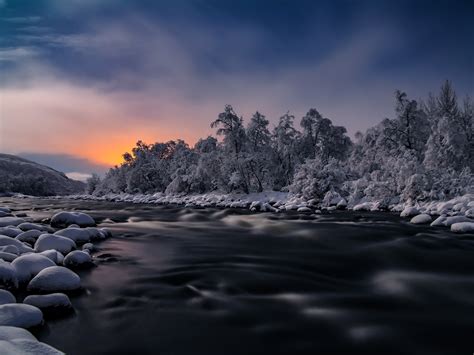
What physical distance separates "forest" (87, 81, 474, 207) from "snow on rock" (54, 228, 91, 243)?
20.5m

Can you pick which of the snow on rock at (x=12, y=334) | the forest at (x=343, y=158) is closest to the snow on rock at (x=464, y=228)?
the forest at (x=343, y=158)

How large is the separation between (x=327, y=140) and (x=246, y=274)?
1536 inches

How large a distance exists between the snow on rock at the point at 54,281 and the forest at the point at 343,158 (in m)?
22.2

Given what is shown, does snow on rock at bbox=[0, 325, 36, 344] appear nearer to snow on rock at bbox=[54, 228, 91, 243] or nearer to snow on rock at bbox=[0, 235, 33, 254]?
snow on rock at bbox=[0, 235, 33, 254]

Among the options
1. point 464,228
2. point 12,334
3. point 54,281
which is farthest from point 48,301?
point 464,228

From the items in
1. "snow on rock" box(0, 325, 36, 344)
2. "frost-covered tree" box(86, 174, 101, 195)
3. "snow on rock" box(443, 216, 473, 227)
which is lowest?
"snow on rock" box(0, 325, 36, 344)

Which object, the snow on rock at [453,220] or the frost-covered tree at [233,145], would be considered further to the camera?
the frost-covered tree at [233,145]

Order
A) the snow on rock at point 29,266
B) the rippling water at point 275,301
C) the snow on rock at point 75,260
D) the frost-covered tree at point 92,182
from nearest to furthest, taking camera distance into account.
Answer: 1. the rippling water at point 275,301
2. the snow on rock at point 29,266
3. the snow on rock at point 75,260
4. the frost-covered tree at point 92,182

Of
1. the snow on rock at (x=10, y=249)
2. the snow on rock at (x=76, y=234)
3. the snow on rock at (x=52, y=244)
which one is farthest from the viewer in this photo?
the snow on rock at (x=76, y=234)

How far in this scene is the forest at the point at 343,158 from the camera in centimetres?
Result: 2426

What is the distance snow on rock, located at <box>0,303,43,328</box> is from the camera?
412 centimetres

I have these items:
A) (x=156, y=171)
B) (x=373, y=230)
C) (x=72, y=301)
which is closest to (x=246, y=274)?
(x=72, y=301)

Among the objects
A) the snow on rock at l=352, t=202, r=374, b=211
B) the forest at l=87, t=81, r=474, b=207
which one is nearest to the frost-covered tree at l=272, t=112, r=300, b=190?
the forest at l=87, t=81, r=474, b=207

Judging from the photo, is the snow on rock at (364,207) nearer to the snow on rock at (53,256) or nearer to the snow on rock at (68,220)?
the snow on rock at (68,220)
